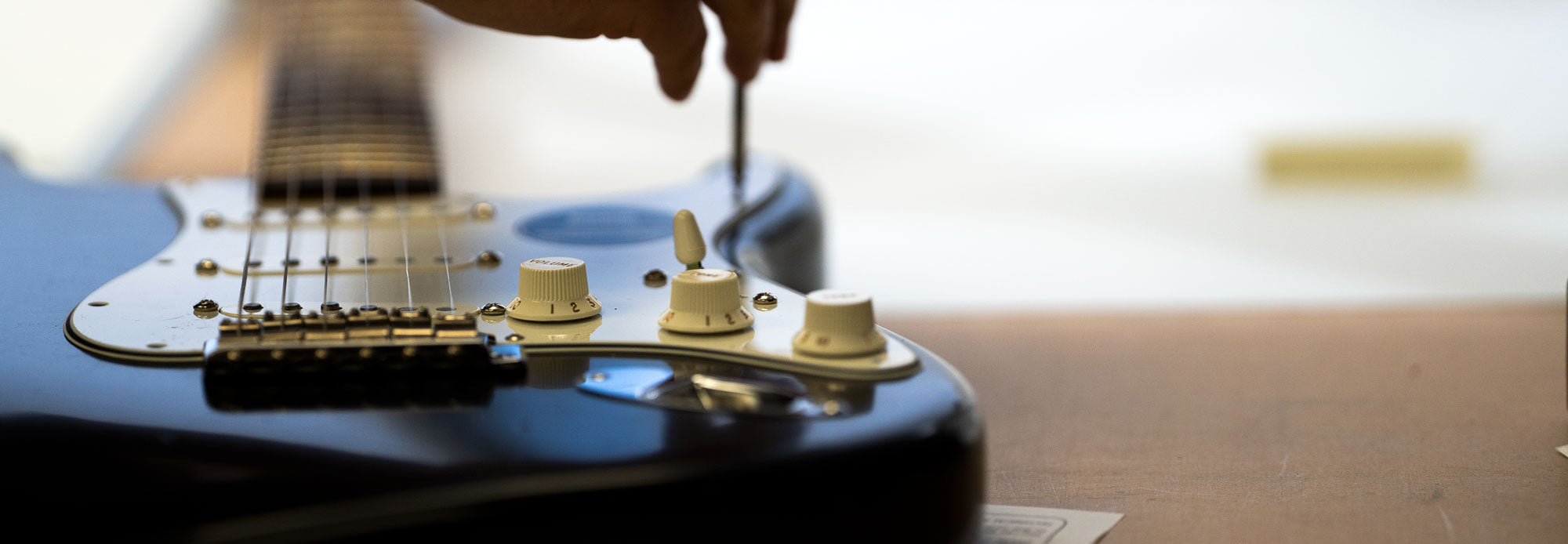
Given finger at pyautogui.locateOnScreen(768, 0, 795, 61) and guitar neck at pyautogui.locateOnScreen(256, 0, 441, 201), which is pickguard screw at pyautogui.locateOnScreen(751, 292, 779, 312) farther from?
guitar neck at pyautogui.locateOnScreen(256, 0, 441, 201)

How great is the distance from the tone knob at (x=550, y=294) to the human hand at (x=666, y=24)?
24 cm

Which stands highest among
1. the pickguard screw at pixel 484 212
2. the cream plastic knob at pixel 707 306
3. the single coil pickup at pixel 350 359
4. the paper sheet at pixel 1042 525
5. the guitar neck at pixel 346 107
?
the guitar neck at pixel 346 107

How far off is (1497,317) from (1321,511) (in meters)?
0.56

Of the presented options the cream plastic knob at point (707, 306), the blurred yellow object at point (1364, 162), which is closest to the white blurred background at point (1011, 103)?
the blurred yellow object at point (1364, 162)

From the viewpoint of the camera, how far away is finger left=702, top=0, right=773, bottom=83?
3.12ft

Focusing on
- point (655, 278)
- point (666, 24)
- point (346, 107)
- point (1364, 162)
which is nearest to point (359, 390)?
point (655, 278)

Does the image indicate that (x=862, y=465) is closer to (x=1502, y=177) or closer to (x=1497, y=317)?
(x=1497, y=317)

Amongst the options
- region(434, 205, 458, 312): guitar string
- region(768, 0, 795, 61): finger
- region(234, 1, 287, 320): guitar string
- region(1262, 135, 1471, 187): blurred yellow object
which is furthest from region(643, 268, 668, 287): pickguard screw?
region(1262, 135, 1471, 187): blurred yellow object

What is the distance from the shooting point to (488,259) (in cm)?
85

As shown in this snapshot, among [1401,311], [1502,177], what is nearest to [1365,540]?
[1401,311]

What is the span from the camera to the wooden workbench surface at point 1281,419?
0.65 metres

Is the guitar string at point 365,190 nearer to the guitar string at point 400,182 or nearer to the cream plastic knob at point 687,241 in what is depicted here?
the guitar string at point 400,182

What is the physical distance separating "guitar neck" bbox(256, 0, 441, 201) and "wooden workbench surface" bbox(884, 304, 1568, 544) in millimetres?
454

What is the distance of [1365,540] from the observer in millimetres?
616
